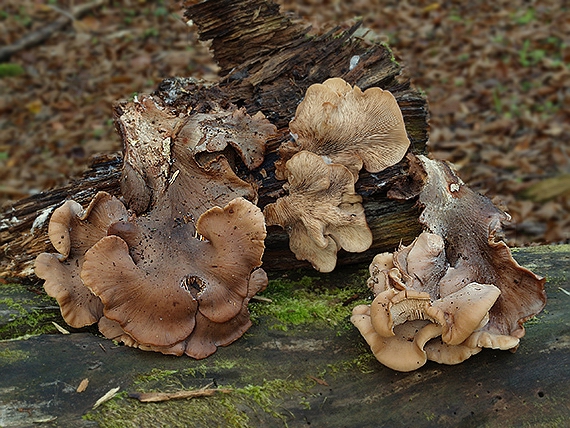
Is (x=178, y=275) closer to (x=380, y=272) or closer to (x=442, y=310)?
(x=380, y=272)

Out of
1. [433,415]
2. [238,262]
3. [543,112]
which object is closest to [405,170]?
[238,262]

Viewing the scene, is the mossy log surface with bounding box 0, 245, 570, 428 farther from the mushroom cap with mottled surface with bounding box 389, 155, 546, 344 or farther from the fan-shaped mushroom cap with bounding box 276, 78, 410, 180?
the fan-shaped mushroom cap with bounding box 276, 78, 410, 180

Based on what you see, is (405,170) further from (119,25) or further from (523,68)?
(119,25)

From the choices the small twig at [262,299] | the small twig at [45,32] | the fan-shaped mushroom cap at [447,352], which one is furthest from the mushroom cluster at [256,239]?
the small twig at [45,32]

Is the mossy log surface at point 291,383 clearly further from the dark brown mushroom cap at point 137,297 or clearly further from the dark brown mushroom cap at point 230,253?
the dark brown mushroom cap at point 230,253

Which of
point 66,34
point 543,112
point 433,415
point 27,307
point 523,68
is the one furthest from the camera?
point 66,34
